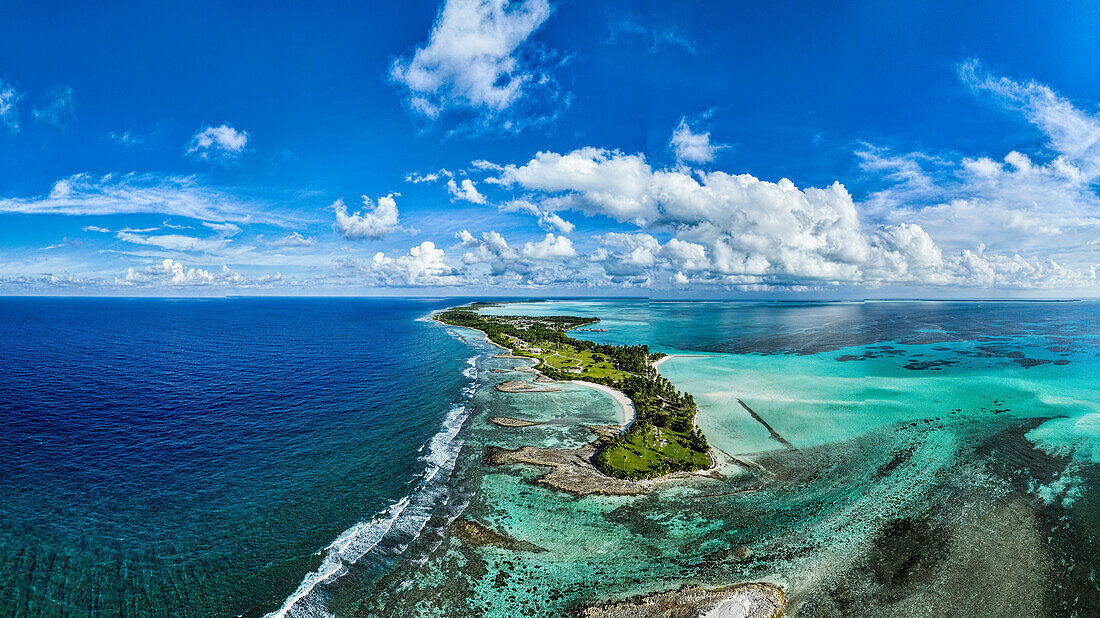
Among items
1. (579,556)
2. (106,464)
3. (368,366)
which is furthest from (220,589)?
(368,366)

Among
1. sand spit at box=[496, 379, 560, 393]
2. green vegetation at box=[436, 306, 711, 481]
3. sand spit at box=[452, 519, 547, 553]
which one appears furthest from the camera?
sand spit at box=[496, 379, 560, 393]

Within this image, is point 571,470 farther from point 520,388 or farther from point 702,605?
point 520,388

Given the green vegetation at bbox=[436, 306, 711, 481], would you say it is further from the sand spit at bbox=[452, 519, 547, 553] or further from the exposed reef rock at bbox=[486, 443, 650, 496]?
the sand spit at bbox=[452, 519, 547, 553]

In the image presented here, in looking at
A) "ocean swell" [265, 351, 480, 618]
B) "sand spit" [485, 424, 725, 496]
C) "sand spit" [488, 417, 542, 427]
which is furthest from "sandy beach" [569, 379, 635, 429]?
"ocean swell" [265, 351, 480, 618]

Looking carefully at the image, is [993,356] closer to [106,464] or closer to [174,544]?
[174,544]

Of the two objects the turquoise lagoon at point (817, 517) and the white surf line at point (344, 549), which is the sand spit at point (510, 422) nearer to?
the turquoise lagoon at point (817, 517)
